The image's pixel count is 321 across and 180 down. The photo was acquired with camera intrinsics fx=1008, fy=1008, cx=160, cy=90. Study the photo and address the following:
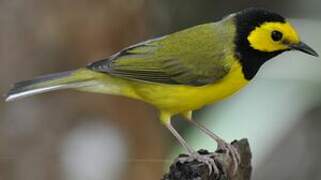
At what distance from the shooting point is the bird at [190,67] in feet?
15.4

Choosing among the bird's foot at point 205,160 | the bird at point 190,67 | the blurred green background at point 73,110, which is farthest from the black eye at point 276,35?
the blurred green background at point 73,110

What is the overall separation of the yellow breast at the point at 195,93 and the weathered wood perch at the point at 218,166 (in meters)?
0.32

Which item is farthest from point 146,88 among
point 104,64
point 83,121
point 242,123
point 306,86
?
point 306,86

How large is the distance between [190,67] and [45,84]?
69 cm

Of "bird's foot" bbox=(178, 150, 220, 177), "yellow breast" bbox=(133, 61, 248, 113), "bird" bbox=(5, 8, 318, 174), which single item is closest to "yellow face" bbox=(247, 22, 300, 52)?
"bird" bbox=(5, 8, 318, 174)

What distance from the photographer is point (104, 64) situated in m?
4.87

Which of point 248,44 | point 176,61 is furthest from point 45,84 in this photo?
point 248,44

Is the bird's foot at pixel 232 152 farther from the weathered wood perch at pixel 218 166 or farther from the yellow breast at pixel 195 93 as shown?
the yellow breast at pixel 195 93

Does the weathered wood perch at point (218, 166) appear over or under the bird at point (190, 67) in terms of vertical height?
under

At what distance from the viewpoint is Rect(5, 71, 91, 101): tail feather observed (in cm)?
463

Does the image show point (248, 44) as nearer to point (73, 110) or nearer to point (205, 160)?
point (205, 160)

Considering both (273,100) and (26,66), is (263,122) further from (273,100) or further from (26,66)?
(26,66)

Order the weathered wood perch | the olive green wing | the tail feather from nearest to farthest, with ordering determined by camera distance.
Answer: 1. the weathered wood perch
2. the tail feather
3. the olive green wing

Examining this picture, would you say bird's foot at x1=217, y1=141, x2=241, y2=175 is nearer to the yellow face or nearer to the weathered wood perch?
the weathered wood perch
